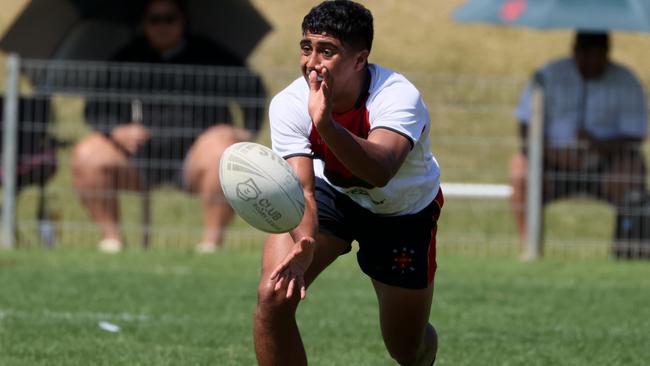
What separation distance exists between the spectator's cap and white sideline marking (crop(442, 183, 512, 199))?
1438mm

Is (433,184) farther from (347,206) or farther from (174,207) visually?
(174,207)

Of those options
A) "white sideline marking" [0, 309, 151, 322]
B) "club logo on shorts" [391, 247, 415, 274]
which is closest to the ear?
"club logo on shorts" [391, 247, 415, 274]

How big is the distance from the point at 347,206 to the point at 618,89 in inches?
262

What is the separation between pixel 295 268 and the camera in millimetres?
5074

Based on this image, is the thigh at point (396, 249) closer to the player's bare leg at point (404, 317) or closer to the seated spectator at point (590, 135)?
the player's bare leg at point (404, 317)

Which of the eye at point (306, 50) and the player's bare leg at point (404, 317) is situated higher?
the eye at point (306, 50)

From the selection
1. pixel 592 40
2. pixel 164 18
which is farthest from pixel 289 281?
pixel 592 40

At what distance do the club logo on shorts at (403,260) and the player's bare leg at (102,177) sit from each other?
6342 mm

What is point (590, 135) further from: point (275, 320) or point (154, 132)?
point (275, 320)

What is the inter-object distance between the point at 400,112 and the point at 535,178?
6715 mm

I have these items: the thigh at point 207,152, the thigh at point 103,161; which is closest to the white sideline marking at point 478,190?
the thigh at point 207,152

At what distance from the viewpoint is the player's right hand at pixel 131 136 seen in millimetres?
11922

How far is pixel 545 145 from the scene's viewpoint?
11.9 metres

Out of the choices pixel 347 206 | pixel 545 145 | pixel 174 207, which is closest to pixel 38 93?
pixel 174 207
